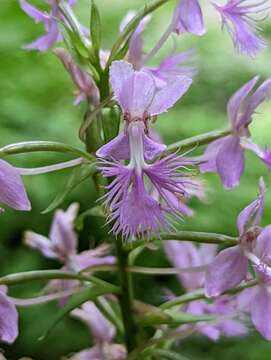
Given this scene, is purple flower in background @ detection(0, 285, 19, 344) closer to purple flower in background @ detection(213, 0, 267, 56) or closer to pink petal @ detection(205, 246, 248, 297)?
pink petal @ detection(205, 246, 248, 297)

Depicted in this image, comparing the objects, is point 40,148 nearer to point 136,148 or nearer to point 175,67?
point 136,148

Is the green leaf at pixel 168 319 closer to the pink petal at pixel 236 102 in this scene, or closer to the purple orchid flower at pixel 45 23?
the pink petal at pixel 236 102

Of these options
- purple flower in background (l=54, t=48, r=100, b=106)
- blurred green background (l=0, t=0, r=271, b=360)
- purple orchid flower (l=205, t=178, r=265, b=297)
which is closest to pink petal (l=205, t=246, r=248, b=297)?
purple orchid flower (l=205, t=178, r=265, b=297)

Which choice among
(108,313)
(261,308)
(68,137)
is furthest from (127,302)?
(68,137)

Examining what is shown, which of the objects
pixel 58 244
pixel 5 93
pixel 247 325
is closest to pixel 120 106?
pixel 58 244

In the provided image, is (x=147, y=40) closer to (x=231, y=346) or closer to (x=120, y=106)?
(x=231, y=346)

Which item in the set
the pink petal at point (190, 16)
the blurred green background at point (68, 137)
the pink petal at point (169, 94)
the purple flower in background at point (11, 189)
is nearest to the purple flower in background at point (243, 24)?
the pink petal at point (190, 16)
